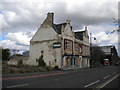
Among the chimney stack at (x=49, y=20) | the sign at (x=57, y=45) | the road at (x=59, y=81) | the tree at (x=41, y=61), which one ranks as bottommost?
the road at (x=59, y=81)

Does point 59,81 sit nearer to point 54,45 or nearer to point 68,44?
point 54,45

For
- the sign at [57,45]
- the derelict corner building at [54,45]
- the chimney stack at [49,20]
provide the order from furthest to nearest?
the chimney stack at [49,20]
the derelict corner building at [54,45]
the sign at [57,45]

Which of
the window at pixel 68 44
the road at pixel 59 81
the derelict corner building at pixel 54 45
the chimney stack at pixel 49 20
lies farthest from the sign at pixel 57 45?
the road at pixel 59 81

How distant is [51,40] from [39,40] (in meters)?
3.65

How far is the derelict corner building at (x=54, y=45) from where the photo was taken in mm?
42125

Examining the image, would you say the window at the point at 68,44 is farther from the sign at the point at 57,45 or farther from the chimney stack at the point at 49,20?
the chimney stack at the point at 49,20

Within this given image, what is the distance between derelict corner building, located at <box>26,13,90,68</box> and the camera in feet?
138

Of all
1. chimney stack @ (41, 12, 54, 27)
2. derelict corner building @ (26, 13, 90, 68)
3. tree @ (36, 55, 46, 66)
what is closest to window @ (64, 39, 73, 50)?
derelict corner building @ (26, 13, 90, 68)

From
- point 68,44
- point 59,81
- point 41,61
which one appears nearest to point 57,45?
point 68,44

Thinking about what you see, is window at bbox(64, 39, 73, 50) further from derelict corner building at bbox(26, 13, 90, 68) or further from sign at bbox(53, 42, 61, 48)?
sign at bbox(53, 42, 61, 48)

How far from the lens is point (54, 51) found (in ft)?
139

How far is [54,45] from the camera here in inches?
1674

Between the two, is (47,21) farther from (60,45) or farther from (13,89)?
(13,89)

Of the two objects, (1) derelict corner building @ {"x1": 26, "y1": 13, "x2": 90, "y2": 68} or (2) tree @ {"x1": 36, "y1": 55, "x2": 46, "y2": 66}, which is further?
(1) derelict corner building @ {"x1": 26, "y1": 13, "x2": 90, "y2": 68}
